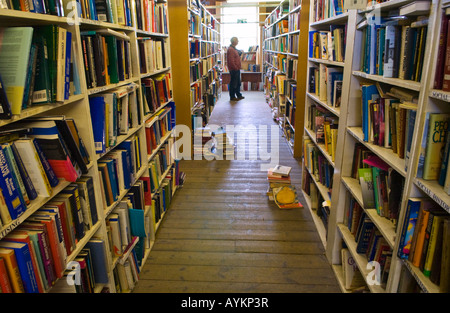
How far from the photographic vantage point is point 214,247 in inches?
96.5

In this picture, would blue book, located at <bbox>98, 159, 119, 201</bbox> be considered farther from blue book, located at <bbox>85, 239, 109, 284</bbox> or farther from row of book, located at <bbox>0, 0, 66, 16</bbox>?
row of book, located at <bbox>0, 0, 66, 16</bbox>

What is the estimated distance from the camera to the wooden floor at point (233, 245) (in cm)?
207

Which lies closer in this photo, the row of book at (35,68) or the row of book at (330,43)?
the row of book at (35,68)

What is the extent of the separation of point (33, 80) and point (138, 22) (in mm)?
1407

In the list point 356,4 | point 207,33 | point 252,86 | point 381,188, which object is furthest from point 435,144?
point 252,86

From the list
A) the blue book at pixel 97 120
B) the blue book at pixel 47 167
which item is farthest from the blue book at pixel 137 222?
the blue book at pixel 47 167

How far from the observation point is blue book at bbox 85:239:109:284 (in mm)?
1570

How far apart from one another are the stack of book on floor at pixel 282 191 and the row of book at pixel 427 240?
1808 mm

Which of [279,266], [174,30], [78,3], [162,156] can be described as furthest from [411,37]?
[174,30]

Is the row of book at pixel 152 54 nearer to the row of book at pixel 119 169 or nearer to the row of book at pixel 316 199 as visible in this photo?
the row of book at pixel 119 169

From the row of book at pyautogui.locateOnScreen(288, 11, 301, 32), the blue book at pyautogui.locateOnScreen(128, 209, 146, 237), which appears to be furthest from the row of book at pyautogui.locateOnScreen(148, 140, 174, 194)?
the row of book at pyautogui.locateOnScreen(288, 11, 301, 32)

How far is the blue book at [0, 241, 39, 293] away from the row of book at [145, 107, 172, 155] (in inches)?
55.1

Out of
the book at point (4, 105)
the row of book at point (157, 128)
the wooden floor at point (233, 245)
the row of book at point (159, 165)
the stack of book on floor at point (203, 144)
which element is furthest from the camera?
the stack of book on floor at point (203, 144)
